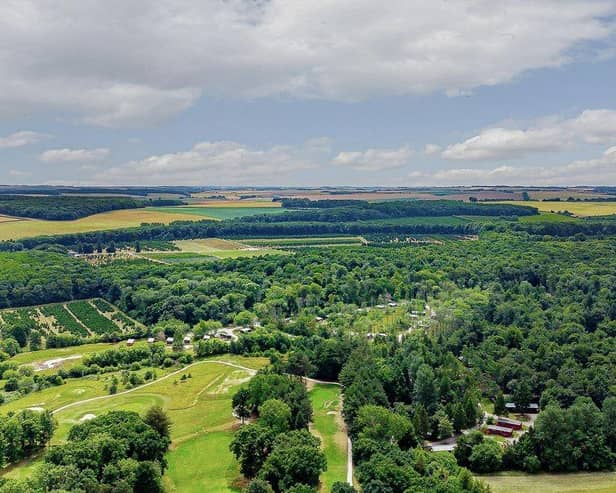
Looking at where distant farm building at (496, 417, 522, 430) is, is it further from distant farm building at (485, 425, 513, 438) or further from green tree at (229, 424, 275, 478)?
green tree at (229, 424, 275, 478)

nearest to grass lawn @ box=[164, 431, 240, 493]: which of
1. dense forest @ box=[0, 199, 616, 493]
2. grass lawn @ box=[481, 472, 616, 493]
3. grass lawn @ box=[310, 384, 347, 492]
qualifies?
dense forest @ box=[0, 199, 616, 493]

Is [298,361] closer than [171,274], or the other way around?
[298,361]

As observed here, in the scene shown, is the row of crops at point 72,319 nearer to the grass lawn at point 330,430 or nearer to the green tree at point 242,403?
the green tree at point 242,403

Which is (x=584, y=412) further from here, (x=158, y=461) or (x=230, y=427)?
(x=158, y=461)

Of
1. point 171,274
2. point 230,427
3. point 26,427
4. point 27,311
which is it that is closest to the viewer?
point 26,427

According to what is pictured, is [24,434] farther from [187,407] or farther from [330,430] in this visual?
[330,430]

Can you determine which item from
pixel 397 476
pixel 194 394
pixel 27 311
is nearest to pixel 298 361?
pixel 194 394
